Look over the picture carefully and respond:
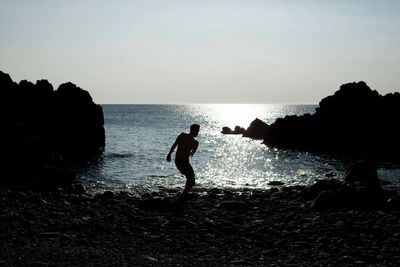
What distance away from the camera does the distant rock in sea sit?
228 feet

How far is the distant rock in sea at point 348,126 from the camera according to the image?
69375 mm

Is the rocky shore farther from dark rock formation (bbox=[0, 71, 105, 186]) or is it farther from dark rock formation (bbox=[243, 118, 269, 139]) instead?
dark rock formation (bbox=[243, 118, 269, 139])

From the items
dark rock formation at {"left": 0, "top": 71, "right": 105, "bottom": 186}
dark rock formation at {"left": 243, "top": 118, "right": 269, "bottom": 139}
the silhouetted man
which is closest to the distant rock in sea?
dark rock formation at {"left": 243, "top": 118, "right": 269, "bottom": 139}

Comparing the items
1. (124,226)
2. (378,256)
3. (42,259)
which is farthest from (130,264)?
(378,256)

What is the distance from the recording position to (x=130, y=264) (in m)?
9.20

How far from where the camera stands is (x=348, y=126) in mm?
73312

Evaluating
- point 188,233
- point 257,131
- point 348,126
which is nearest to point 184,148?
point 188,233

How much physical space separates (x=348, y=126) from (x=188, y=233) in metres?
66.2

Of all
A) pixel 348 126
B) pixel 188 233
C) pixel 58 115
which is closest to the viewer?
pixel 188 233

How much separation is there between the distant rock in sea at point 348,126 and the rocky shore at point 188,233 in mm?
53496

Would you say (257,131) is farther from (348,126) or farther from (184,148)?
(184,148)

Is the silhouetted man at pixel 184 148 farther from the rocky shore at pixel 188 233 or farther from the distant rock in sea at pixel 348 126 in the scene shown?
the distant rock in sea at pixel 348 126

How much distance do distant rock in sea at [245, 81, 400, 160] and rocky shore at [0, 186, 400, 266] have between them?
176 feet

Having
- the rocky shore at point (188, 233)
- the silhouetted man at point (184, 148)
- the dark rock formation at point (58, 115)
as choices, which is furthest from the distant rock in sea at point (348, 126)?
the rocky shore at point (188, 233)
